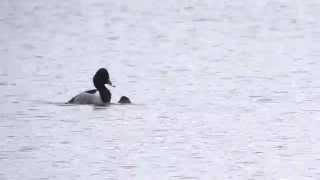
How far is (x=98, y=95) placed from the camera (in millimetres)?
23906

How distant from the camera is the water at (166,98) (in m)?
17.3

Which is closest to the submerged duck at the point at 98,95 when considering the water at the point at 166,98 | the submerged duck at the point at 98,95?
the submerged duck at the point at 98,95

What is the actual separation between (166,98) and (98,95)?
3.77 ft

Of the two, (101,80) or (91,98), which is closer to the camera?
(91,98)

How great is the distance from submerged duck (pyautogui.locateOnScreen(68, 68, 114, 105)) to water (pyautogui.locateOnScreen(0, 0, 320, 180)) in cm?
42

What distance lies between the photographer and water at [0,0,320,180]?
56.9 feet

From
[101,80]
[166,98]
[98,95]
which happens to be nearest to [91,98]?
[98,95]

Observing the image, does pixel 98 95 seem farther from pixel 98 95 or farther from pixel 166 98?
pixel 166 98

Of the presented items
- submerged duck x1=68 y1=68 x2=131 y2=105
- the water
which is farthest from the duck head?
the water

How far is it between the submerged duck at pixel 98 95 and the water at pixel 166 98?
0.42m

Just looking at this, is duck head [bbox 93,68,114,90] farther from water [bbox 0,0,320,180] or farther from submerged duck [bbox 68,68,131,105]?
water [bbox 0,0,320,180]

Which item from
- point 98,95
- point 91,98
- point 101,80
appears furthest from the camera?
point 101,80

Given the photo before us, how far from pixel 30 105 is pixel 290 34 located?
595 inches

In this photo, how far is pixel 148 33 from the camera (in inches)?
1508
